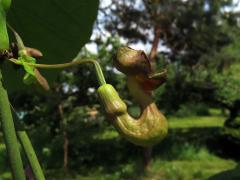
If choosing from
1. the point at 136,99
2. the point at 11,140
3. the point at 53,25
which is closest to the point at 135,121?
the point at 136,99

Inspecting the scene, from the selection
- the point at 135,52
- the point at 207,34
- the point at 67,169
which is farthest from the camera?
the point at 207,34

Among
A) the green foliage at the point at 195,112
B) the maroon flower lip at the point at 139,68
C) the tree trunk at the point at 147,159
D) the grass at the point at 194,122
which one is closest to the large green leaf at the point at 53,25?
the maroon flower lip at the point at 139,68

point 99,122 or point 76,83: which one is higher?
point 76,83

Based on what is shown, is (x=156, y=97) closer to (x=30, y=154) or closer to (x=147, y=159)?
(x=147, y=159)

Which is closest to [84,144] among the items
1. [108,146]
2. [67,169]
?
[108,146]

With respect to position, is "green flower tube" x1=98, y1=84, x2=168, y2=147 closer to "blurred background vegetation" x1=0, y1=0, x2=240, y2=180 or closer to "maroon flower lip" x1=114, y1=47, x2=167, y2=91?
"maroon flower lip" x1=114, y1=47, x2=167, y2=91

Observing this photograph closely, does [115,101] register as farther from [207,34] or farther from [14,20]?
[207,34]
